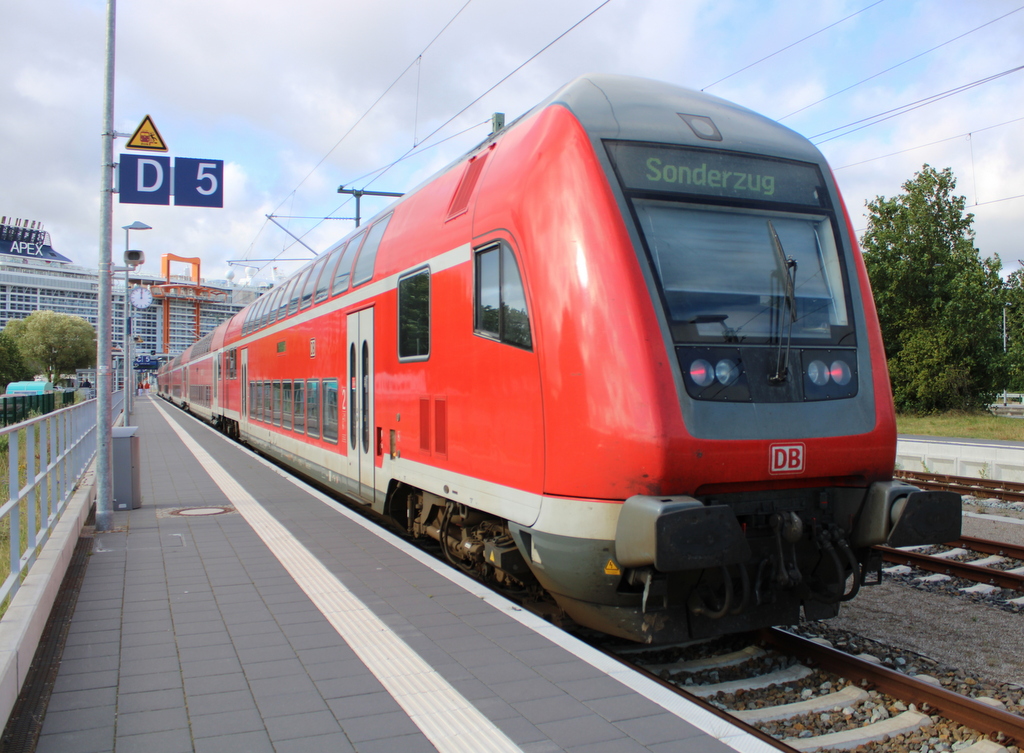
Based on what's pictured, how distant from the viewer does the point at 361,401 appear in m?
8.47

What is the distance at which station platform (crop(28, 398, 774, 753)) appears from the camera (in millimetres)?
3324

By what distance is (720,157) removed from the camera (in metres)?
4.94

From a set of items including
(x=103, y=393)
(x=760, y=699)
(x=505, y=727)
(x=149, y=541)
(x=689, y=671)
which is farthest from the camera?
(x=103, y=393)

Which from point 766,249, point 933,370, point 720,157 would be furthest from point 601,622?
point 933,370

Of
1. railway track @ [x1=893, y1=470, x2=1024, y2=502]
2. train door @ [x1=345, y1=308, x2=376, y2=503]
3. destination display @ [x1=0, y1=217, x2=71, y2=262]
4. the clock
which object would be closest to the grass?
railway track @ [x1=893, y1=470, x2=1024, y2=502]

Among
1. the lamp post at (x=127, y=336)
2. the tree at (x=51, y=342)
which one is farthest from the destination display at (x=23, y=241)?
the lamp post at (x=127, y=336)

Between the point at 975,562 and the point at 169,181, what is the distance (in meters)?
9.34

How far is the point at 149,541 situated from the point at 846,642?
6169mm

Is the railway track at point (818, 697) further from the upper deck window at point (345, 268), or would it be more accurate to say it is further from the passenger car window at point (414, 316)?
the upper deck window at point (345, 268)

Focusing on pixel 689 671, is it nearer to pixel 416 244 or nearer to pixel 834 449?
pixel 834 449

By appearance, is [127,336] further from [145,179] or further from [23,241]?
[23,241]

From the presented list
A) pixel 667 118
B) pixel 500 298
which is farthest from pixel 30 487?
pixel 667 118

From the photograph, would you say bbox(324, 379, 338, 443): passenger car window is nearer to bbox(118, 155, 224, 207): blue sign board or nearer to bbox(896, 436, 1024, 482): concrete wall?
bbox(118, 155, 224, 207): blue sign board

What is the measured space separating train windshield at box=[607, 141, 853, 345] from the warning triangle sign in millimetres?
5867
